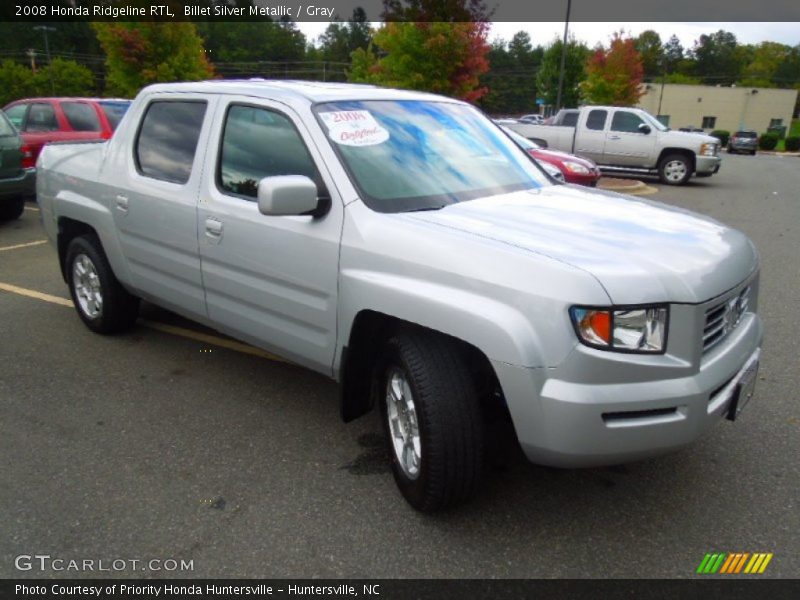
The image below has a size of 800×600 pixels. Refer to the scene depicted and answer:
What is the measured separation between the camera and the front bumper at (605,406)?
2230 mm

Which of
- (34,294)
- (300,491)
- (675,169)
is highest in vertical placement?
(675,169)

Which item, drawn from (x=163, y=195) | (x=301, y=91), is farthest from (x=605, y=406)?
(x=163, y=195)

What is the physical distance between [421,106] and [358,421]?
1877mm

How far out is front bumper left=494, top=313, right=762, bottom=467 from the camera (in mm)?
2230

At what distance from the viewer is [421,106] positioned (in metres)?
3.68

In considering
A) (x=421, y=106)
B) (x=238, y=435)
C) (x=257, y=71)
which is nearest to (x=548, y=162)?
(x=421, y=106)

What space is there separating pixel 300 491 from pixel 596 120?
15298 mm

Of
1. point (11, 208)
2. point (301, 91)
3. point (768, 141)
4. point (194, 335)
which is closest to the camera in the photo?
point (301, 91)

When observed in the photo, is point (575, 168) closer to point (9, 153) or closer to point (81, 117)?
point (81, 117)

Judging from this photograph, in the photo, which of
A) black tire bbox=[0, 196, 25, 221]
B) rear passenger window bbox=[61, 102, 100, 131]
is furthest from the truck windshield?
rear passenger window bbox=[61, 102, 100, 131]

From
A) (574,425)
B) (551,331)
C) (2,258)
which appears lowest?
(2,258)

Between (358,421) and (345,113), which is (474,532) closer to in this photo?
(358,421)

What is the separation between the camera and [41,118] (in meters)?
11.0

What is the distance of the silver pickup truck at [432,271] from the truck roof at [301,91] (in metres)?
0.02
